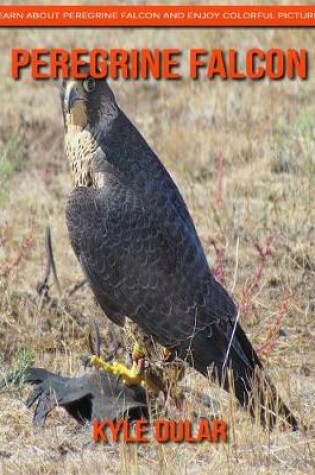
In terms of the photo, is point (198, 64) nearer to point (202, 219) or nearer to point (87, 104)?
point (202, 219)

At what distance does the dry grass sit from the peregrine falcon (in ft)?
0.92

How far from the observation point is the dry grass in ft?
17.8

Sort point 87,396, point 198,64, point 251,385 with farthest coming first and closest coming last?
point 198,64
point 87,396
point 251,385

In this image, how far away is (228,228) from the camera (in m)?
8.15

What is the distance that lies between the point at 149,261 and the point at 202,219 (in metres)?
2.45

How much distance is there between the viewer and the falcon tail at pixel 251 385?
5496 millimetres

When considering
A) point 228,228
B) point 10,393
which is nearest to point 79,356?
point 10,393

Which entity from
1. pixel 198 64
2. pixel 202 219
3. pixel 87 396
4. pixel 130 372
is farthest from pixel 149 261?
pixel 198 64

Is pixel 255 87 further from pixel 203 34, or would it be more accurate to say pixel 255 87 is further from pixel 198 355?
pixel 198 355

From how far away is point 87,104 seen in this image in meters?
6.23

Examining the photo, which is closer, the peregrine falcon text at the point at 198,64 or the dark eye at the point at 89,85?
the dark eye at the point at 89,85

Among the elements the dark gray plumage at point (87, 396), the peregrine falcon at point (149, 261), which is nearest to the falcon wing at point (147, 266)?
the peregrine falcon at point (149, 261)

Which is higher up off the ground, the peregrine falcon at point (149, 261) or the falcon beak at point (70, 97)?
the falcon beak at point (70, 97)

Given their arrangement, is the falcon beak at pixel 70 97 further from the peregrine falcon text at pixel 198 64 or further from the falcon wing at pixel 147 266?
the peregrine falcon text at pixel 198 64
